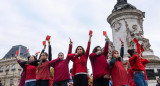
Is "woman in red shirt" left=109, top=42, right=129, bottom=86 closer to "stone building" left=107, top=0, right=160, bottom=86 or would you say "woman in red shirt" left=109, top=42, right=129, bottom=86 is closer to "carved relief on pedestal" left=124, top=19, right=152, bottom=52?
"stone building" left=107, top=0, right=160, bottom=86

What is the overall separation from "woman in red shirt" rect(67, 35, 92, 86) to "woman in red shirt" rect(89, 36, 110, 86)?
0.25 metres

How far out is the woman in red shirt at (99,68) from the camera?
4.84 meters

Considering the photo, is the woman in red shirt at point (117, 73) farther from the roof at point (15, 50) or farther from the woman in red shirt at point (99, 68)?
the roof at point (15, 50)

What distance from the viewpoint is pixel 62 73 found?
5586 mm

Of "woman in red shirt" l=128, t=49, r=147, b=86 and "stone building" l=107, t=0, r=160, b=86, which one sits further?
"stone building" l=107, t=0, r=160, b=86

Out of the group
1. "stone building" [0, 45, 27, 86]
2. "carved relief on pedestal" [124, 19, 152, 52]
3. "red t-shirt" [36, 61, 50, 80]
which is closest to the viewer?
"red t-shirt" [36, 61, 50, 80]

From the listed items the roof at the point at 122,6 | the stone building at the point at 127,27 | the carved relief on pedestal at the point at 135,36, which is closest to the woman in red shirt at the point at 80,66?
the stone building at the point at 127,27

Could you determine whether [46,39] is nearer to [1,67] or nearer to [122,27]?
[122,27]

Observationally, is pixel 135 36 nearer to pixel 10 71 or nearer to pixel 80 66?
pixel 80 66

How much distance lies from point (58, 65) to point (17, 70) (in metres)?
44.7

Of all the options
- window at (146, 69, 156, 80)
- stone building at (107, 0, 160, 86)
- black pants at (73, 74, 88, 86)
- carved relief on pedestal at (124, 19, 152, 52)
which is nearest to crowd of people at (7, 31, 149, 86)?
black pants at (73, 74, 88, 86)

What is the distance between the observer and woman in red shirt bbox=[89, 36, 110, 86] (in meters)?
4.84

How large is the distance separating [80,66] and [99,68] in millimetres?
601

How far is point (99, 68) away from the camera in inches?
197
